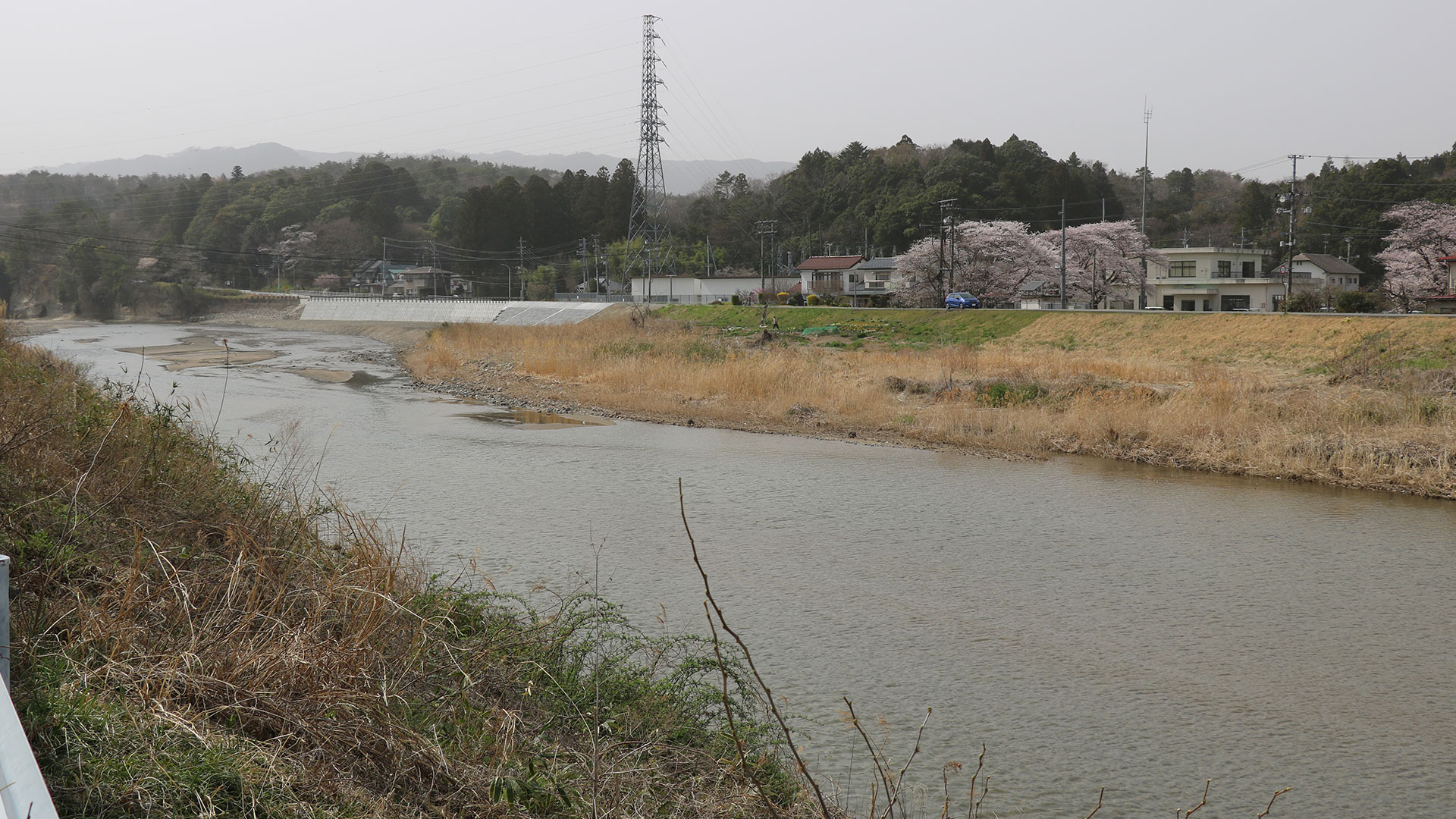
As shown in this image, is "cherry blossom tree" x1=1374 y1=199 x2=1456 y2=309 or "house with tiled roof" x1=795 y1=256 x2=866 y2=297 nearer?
"cherry blossom tree" x1=1374 y1=199 x2=1456 y2=309

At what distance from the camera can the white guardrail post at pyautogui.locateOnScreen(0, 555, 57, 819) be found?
1.98 m

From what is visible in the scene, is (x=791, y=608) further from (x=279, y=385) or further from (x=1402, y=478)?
(x=279, y=385)

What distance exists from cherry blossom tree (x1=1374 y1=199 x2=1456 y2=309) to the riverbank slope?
22.6m

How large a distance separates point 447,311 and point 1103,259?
1471 inches

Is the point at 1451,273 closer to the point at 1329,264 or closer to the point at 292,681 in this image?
the point at 1329,264

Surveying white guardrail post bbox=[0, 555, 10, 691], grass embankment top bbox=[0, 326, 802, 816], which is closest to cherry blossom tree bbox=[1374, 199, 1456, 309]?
grass embankment top bbox=[0, 326, 802, 816]

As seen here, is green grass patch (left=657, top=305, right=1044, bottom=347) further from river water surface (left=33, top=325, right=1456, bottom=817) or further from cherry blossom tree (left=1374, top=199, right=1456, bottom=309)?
cherry blossom tree (left=1374, top=199, right=1456, bottom=309)

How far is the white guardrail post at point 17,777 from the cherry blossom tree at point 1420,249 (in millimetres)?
52081

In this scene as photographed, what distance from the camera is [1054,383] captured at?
20.4 meters

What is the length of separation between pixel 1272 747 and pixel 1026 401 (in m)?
13.8

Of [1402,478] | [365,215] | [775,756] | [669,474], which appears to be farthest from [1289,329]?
[365,215]

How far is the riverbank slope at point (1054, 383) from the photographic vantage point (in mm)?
14664

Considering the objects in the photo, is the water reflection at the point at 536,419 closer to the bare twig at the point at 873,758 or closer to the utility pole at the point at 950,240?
the bare twig at the point at 873,758

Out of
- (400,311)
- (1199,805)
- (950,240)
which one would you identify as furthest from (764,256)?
(1199,805)
